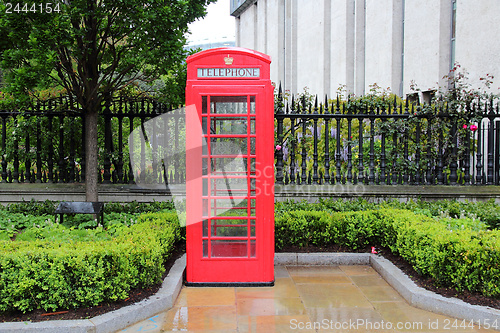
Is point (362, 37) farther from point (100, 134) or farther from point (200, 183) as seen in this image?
point (200, 183)

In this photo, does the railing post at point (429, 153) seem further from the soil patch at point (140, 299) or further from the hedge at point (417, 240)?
the soil patch at point (140, 299)

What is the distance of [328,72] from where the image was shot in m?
21.8

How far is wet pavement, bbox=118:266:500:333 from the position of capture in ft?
12.5

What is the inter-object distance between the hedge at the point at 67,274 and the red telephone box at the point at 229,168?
887 mm

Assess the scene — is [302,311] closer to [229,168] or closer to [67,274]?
[229,168]

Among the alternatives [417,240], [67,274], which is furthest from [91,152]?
[417,240]

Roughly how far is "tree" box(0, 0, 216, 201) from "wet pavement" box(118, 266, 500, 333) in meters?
3.49

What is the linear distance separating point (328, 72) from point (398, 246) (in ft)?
58.4

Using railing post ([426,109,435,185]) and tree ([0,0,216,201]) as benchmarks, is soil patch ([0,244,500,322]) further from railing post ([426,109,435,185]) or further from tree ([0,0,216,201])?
railing post ([426,109,435,185])

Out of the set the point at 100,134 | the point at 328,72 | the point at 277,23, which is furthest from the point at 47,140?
the point at 277,23

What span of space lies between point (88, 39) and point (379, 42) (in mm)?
13286

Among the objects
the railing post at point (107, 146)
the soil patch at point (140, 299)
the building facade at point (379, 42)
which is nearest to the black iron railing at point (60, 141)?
the railing post at point (107, 146)

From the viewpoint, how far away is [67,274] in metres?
3.72

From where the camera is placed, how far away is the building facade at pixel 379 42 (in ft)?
37.4
